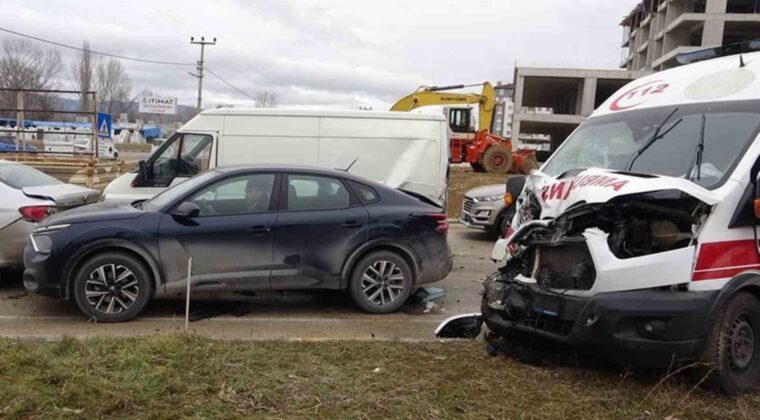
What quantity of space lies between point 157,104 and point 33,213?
5002cm

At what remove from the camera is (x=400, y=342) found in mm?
5016

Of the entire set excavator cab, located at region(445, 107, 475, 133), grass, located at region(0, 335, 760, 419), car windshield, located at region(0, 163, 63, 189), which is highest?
excavator cab, located at region(445, 107, 475, 133)

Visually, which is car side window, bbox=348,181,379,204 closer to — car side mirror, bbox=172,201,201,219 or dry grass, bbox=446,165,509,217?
car side mirror, bbox=172,201,201,219

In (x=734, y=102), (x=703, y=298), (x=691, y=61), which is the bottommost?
(x=703, y=298)

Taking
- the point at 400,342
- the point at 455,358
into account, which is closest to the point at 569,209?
the point at 455,358

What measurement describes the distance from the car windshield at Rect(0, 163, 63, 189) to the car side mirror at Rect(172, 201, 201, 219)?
2551mm

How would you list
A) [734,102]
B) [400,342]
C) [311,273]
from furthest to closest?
[311,273]
[400,342]
[734,102]

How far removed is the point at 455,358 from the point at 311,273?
205 centimetres

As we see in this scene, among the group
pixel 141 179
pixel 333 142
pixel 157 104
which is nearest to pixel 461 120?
pixel 333 142

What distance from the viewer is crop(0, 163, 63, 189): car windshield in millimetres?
6992

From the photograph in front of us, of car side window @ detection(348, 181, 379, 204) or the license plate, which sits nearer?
the license plate

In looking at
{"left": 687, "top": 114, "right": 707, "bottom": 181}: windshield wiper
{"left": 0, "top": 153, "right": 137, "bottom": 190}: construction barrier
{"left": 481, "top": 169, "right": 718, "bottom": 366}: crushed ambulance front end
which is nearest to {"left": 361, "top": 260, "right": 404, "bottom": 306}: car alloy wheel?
{"left": 481, "top": 169, "right": 718, "bottom": 366}: crushed ambulance front end

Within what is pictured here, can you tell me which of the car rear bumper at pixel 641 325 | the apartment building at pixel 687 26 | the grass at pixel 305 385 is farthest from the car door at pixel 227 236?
the apartment building at pixel 687 26

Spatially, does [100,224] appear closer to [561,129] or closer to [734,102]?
[734,102]
